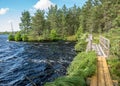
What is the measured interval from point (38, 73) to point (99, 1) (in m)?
50.5

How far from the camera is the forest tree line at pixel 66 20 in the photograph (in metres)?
57.7

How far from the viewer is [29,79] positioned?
14.6 metres

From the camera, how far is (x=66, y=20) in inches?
2670

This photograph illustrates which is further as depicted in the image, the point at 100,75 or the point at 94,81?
the point at 100,75

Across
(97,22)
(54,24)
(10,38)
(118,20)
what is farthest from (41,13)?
(118,20)

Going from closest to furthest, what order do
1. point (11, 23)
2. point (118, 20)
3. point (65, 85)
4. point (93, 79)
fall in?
point (65, 85) → point (93, 79) → point (118, 20) → point (11, 23)

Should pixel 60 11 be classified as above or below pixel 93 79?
above

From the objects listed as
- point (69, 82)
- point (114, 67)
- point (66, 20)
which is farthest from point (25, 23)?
point (69, 82)

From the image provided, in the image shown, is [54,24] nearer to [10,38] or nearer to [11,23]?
[10,38]

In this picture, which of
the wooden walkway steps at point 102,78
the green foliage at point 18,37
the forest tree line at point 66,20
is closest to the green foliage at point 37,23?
the forest tree line at point 66,20

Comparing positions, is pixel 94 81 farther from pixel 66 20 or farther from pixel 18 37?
pixel 66 20

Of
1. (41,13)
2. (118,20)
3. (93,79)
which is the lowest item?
(93,79)

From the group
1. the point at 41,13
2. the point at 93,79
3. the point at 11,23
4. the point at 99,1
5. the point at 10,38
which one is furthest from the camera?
the point at 11,23

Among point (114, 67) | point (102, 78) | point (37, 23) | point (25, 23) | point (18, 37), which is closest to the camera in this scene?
point (102, 78)
